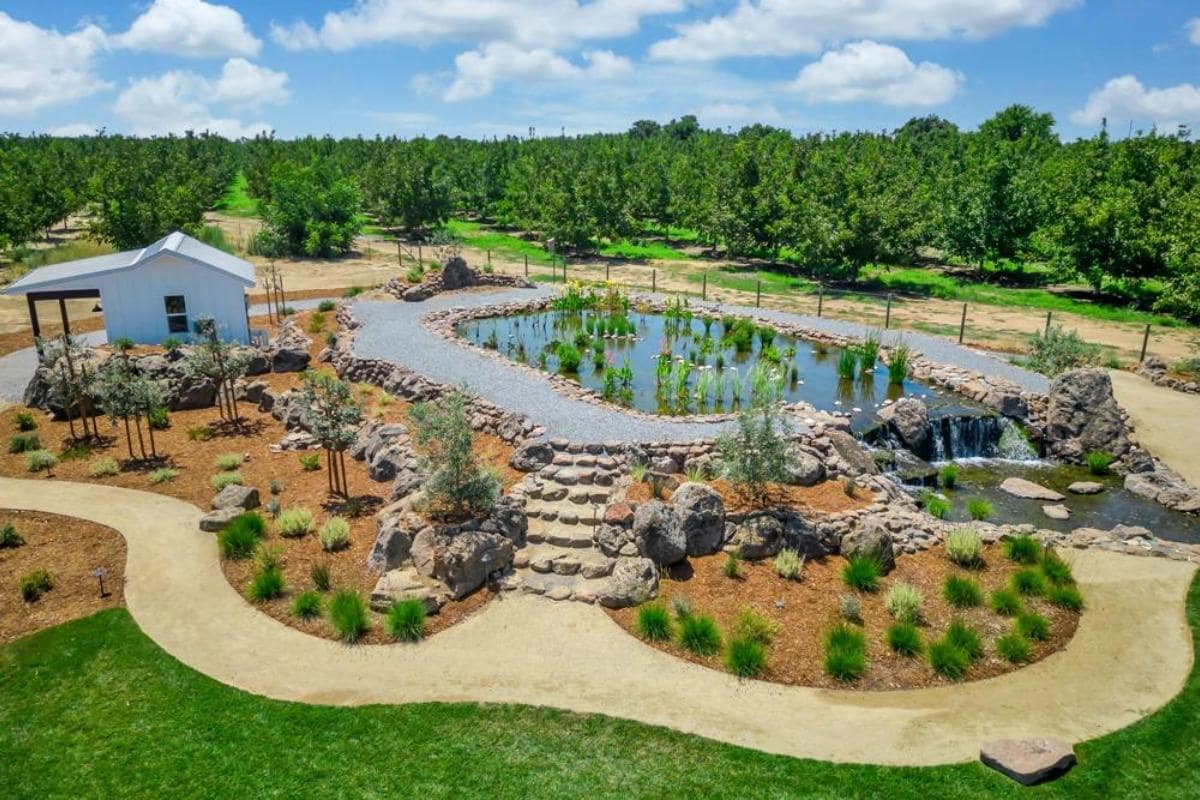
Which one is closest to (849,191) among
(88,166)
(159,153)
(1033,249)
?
(1033,249)

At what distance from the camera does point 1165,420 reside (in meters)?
22.9

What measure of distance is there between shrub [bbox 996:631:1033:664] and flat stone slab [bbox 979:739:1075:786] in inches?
81.6

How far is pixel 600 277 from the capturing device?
45688 millimetres

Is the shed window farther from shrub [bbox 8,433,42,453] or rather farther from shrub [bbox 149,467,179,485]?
shrub [bbox 149,467,179,485]

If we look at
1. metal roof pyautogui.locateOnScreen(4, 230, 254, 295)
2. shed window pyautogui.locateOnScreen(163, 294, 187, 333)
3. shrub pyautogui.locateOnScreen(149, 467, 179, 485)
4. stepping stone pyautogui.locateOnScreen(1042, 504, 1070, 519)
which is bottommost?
stepping stone pyautogui.locateOnScreen(1042, 504, 1070, 519)

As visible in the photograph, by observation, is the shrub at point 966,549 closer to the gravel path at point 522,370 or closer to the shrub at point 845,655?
the shrub at point 845,655

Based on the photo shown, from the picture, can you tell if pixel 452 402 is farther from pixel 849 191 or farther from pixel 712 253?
pixel 712 253

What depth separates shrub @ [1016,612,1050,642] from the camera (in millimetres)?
12422

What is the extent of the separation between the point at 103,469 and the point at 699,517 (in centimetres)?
1367

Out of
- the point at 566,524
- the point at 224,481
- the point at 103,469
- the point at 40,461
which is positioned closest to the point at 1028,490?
the point at 566,524

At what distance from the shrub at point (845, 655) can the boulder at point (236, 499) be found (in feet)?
38.3

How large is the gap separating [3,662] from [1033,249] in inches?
1914

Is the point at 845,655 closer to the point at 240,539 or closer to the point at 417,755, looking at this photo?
the point at 417,755

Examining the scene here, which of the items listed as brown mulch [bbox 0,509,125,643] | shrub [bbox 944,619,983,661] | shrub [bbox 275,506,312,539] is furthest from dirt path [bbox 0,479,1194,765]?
shrub [bbox 275,506,312,539]
